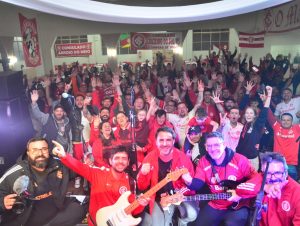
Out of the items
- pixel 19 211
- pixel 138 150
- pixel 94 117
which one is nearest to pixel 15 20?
pixel 94 117

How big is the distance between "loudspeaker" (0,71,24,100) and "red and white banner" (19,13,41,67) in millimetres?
4288

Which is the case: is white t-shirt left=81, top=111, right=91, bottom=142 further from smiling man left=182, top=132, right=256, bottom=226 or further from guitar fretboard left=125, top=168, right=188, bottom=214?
smiling man left=182, top=132, right=256, bottom=226

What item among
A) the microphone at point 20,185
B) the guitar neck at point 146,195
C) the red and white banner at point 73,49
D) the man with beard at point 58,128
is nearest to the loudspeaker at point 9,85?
the man with beard at point 58,128

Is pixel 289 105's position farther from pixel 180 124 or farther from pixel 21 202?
pixel 21 202

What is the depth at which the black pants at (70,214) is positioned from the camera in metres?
3.11

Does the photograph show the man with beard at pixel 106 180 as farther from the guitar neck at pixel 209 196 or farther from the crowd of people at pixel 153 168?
the guitar neck at pixel 209 196

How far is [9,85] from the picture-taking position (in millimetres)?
3711

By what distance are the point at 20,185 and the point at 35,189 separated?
0.55 ft

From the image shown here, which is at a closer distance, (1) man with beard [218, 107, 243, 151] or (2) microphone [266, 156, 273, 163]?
(2) microphone [266, 156, 273, 163]

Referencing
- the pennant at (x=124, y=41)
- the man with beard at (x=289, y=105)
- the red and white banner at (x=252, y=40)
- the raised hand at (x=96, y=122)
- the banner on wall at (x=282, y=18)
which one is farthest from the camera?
the pennant at (x=124, y=41)

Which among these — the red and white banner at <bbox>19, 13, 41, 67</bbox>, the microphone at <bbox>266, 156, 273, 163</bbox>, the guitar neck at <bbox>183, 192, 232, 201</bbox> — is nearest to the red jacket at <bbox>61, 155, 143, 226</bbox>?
the guitar neck at <bbox>183, 192, 232, 201</bbox>

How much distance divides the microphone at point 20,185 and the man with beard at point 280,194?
233 cm

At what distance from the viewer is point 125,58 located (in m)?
22.7

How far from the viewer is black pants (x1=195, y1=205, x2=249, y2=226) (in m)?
2.97
